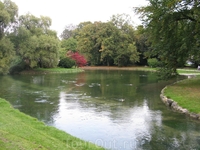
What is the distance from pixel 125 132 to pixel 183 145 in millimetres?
2468

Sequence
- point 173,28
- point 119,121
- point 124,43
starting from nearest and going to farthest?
point 119,121 < point 173,28 < point 124,43

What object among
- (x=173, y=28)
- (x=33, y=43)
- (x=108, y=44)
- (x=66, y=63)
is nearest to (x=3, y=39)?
(x=33, y=43)

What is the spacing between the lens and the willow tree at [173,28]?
16859 millimetres

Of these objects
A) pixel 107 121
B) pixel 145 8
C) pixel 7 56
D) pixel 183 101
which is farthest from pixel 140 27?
pixel 7 56

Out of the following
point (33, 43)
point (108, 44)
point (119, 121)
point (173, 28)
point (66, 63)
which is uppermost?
point (108, 44)

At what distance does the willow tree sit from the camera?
55.3 ft

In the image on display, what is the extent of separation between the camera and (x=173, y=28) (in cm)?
1873

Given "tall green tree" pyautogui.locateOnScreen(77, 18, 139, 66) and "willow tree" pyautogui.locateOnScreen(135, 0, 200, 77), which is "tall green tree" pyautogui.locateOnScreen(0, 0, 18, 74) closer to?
"willow tree" pyautogui.locateOnScreen(135, 0, 200, 77)

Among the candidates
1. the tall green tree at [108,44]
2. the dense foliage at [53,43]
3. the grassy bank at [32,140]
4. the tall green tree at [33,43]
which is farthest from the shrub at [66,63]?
the grassy bank at [32,140]

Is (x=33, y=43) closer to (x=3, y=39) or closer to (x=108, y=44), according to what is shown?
(x=3, y=39)

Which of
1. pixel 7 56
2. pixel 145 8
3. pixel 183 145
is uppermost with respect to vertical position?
pixel 145 8

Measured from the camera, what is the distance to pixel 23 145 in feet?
17.6

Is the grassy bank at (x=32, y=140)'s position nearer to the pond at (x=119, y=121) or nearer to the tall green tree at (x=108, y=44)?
the pond at (x=119, y=121)

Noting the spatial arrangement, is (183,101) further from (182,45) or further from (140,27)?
(140,27)
